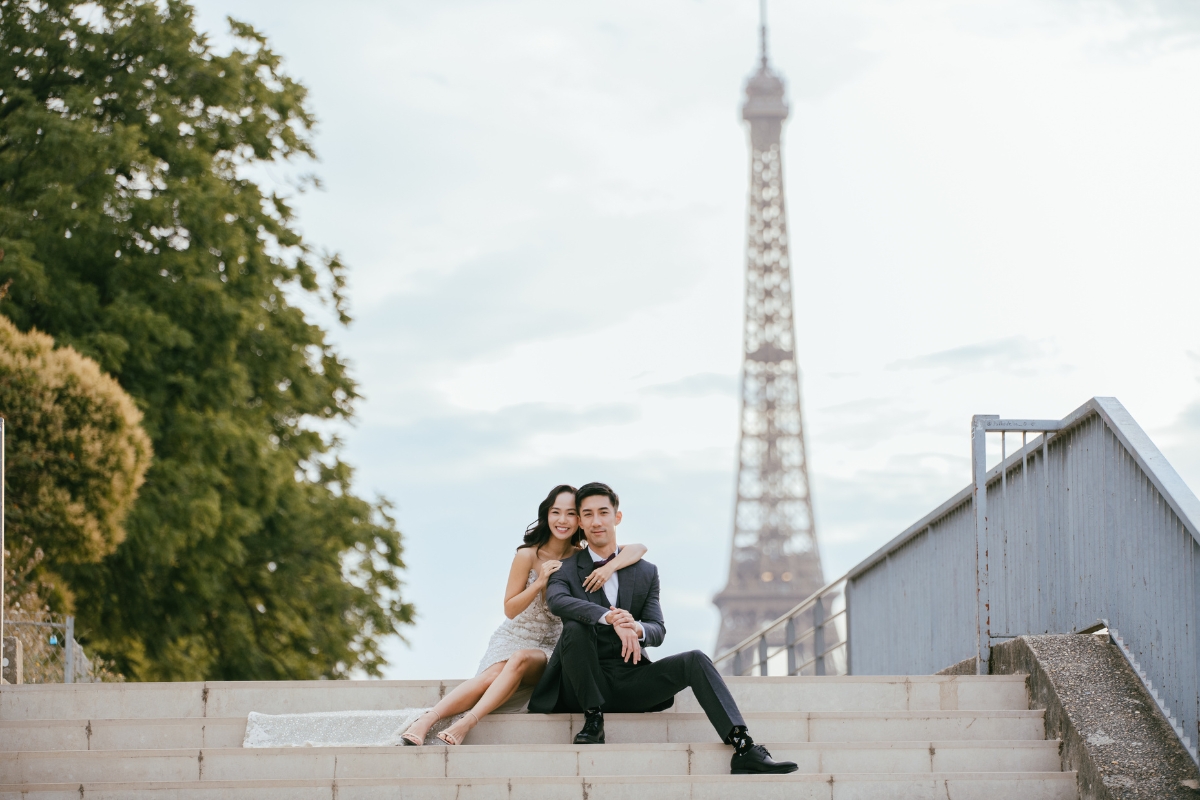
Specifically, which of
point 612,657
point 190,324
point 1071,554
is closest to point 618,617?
point 612,657

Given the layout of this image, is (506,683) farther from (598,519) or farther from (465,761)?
(598,519)

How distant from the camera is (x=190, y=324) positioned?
1730 centimetres

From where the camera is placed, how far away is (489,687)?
267 inches

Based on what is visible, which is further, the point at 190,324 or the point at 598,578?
the point at 190,324

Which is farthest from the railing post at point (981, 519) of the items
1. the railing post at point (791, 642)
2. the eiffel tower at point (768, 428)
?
the eiffel tower at point (768, 428)

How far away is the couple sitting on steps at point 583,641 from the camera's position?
6.49 metres

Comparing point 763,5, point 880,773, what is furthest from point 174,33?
point 763,5

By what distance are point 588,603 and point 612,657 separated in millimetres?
296

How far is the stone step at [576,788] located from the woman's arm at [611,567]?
123 centimetres

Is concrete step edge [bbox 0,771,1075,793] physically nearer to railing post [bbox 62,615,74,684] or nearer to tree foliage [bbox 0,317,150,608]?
railing post [bbox 62,615,74,684]

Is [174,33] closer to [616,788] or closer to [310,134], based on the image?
[310,134]

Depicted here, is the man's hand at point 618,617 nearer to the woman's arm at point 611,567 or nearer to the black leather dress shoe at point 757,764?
the woman's arm at point 611,567

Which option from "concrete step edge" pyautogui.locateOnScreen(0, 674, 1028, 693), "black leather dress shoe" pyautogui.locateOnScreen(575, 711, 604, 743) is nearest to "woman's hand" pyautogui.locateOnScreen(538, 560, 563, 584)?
"concrete step edge" pyautogui.locateOnScreen(0, 674, 1028, 693)

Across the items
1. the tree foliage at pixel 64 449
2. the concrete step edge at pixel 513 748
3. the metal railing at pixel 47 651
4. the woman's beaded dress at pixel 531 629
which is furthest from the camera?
the tree foliage at pixel 64 449
